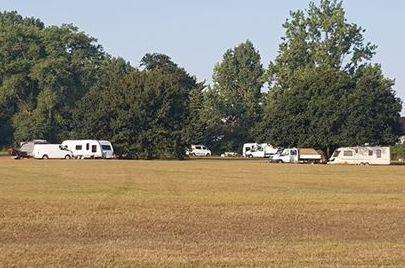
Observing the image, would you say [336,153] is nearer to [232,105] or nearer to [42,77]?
[42,77]

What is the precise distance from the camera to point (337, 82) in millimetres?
93125

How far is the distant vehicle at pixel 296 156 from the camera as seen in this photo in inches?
3585

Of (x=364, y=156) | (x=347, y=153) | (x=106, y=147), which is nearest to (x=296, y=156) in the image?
(x=347, y=153)

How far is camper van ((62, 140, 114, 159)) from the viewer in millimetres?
95812

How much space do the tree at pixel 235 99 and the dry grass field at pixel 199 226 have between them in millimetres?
96469

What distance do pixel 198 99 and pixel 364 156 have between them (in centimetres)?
3435

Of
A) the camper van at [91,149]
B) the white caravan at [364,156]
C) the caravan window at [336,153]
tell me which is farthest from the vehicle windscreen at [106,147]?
the white caravan at [364,156]

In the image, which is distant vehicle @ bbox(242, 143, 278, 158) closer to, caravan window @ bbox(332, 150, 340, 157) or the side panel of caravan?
caravan window @ bbox(332, 150, 340, 157)

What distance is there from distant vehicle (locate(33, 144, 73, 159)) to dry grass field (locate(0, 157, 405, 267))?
198 ft

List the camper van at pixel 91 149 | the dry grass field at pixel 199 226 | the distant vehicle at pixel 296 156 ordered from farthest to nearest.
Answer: the camper van at pixel 91 149 < the distant vehicle at pixel 296 156 < the dry grass field at pixel 199 226

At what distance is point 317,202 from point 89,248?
1376cm

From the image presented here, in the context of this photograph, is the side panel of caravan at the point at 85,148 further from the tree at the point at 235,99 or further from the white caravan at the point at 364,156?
the tree at the point at 235,99

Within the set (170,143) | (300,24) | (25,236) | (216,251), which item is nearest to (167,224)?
(25,236)

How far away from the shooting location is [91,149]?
9612cm
